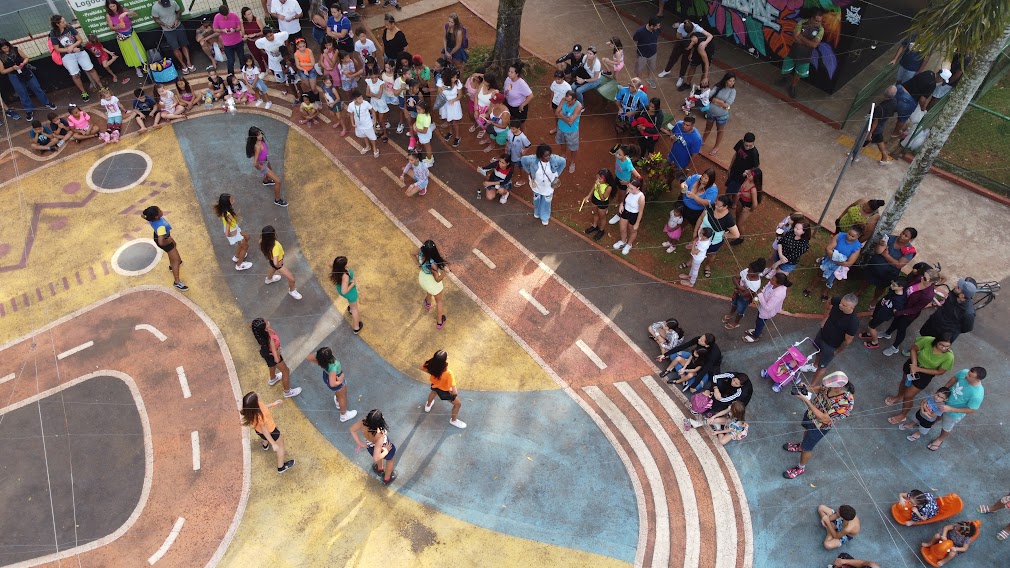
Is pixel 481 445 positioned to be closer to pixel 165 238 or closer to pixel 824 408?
pixel 824 408

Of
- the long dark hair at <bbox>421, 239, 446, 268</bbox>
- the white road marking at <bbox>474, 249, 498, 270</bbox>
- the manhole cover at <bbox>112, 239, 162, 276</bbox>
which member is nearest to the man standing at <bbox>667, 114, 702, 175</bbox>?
the white road marking at <bbox>474, 249, 498, 270</bbox>

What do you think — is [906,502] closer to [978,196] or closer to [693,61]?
[978,196]

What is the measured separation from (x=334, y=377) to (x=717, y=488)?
238 inches

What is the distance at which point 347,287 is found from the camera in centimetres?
1135

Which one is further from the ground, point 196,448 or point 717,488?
point 717,488

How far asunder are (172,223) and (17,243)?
304 cm

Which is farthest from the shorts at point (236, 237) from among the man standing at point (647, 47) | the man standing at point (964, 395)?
the man standing at point (964, 395)

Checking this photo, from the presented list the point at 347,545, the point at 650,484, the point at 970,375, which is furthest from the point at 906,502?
the point at 347,545

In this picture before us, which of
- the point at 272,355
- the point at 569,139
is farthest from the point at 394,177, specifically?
the point at 272,355

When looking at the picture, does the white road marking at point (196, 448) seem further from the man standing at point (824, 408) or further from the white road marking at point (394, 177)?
the man standing at point (824, 408)

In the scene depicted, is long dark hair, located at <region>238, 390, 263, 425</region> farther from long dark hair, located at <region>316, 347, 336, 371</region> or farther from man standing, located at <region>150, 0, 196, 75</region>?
man standing, located at <region>150, 0, 196, 75</region>

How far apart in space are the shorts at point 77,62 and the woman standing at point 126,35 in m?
0.88

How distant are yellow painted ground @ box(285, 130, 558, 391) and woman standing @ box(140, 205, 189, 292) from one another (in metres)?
2.31

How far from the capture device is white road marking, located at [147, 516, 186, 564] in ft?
31.6
